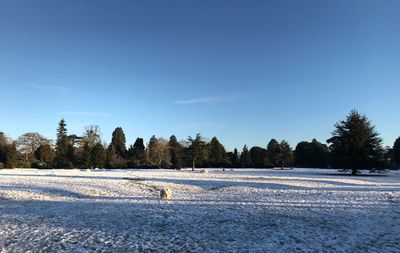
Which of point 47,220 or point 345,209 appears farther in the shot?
point 345,209

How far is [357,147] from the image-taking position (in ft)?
179

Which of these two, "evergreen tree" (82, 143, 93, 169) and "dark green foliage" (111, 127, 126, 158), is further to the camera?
"dark green foliage" (111, 127, 126, 158)

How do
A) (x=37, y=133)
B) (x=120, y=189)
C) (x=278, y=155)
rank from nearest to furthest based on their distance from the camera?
(x=120, y=189), (x=278, y=155), (x=37, y=133)

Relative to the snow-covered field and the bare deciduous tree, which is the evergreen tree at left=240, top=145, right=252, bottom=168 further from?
the snow-covered field

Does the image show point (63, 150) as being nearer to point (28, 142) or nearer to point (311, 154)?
point (28, 142)

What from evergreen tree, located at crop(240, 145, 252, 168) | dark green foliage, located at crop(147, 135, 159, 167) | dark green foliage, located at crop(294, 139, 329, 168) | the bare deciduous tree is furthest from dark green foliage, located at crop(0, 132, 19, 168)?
dark green foliage, located at crop(294, 139, 329, 168)

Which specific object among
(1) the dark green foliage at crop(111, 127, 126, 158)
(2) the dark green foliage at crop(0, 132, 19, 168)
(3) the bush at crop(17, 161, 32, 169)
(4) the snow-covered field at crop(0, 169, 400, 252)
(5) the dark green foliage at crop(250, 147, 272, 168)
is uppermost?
(1) the dark green foliage at crop(111, 127, 126, 158)

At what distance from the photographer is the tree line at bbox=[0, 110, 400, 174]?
55.3 meters

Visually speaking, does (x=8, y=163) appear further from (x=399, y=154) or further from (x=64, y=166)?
(x=399, y=154)

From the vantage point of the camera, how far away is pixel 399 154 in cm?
10338

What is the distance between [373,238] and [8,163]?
3078 inches

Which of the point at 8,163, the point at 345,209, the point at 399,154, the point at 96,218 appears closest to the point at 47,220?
the point at 96,218

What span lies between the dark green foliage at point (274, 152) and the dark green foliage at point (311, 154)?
12.9 meters

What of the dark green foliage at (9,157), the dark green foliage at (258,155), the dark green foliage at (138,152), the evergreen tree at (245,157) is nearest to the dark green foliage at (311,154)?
the dark green foliage at (258,155)
